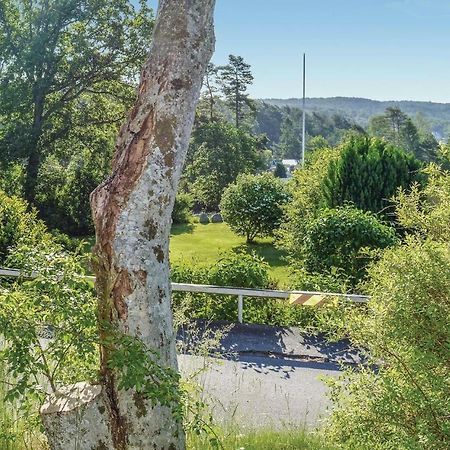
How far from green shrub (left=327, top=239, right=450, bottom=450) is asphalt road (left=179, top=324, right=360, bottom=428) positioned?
5.13 ft

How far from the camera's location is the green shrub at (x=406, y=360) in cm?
261

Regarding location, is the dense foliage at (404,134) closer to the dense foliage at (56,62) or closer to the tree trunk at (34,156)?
the dense foliage at (56,62)

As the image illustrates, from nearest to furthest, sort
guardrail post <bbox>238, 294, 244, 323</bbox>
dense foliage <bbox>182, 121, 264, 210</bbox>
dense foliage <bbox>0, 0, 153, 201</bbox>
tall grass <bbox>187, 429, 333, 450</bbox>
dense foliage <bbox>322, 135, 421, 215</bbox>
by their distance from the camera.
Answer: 1. tall grass <bbox>187, 429, 333, 450</bbox>
2. guardrail post <bbox>238, 294, 244, 323</bbox>
3. dense foliage <bbox>322, 135, 421, 215</bbox>
4. dense foliage <bbox>0, 0, 153, 201</bbox>
5. dense foliage <bbox>182, 121, 264, 210</bbox>

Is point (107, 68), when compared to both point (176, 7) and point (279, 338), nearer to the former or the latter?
point (279, 338)

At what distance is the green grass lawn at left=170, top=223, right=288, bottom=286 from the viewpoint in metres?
15.1

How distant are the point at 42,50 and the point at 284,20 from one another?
27.4ft

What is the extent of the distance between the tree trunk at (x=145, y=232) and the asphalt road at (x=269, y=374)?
4.43 feet

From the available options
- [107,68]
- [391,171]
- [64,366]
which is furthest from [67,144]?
[64,366]

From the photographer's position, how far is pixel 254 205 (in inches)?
679

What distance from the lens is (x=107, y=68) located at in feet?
66.4

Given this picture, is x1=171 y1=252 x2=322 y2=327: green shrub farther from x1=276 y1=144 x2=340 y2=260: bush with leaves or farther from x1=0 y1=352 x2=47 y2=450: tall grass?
x1=0 y1=352 x2=47 y2=450: tall grass

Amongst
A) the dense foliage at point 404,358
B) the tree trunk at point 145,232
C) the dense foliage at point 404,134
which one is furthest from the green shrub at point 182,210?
the dense foliage at point 404,134

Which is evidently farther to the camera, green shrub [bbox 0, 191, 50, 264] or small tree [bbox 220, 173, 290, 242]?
small tree [bbox 220, 173, 290, 242]

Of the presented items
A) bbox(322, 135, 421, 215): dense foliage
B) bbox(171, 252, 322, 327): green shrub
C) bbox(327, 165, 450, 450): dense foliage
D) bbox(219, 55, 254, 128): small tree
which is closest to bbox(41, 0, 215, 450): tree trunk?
bbox(327, 165, 450, 450): dense foliage
